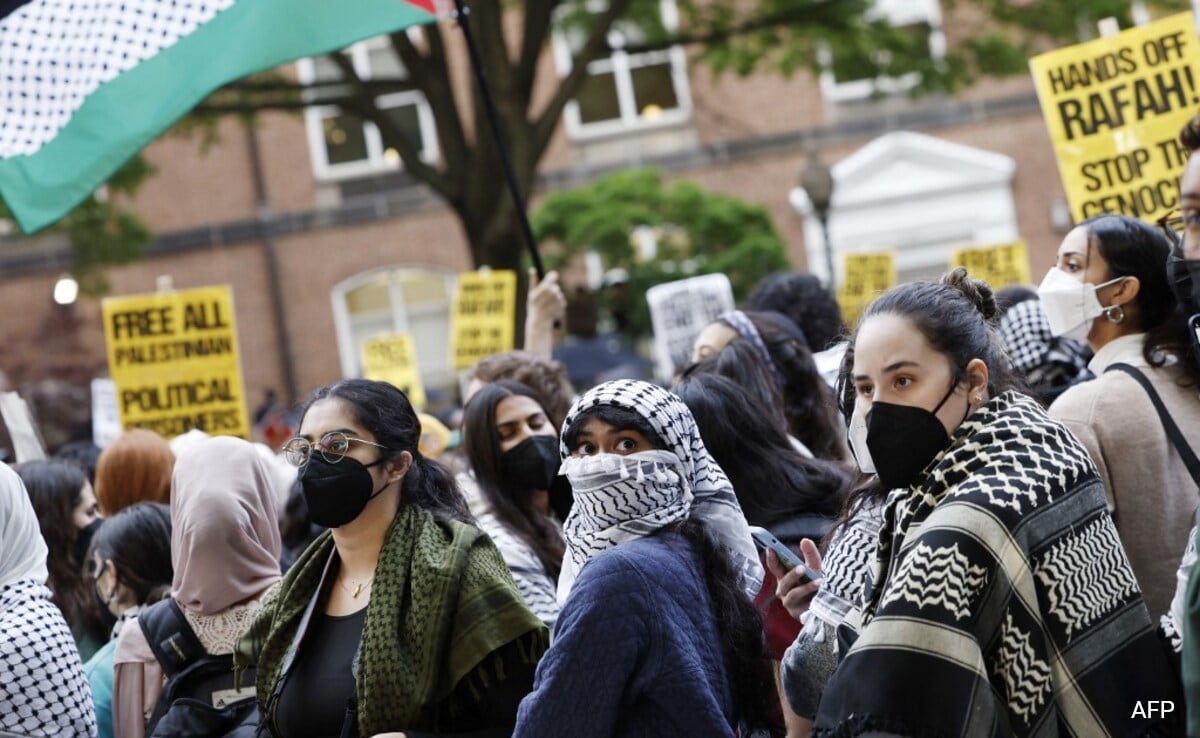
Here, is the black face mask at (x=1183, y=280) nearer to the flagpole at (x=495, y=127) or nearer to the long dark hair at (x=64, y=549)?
the flagpole at (x=495, y=127)

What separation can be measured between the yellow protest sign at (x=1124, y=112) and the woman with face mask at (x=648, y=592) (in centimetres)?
365

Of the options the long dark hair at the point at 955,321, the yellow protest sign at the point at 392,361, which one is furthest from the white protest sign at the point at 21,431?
the yellow protest sign at the point at 392,361

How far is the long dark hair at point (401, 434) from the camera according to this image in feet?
13.9

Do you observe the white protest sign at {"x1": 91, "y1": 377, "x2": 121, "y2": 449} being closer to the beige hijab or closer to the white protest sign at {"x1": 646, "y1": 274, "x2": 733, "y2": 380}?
the white protest sign at {"x1": 646, "y1": 274, "x2": 733, "y2": 380}

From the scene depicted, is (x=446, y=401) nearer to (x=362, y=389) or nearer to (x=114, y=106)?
(x=114, y=106)

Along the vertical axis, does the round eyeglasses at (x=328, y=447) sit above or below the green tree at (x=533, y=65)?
below

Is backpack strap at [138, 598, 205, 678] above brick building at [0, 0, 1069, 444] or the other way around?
the other way around

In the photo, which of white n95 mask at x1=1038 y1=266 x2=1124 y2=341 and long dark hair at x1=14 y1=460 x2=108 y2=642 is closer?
white n95 mask at x1=1038 y1=266 x2=1124 y2=341

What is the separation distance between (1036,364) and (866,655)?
3.44m

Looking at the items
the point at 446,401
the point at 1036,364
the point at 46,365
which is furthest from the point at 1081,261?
the point at 46,365

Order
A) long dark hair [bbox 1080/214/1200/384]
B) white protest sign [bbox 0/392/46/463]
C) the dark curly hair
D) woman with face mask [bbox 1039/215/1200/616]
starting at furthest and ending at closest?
white protest sign [bbox 0/392/46/463], the dark curly hair, long dark hair [bbox 1080/214/1200/384], woman with face mask [bbox 1039/215/1200/616]

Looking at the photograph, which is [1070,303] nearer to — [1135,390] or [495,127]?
[1135,390]

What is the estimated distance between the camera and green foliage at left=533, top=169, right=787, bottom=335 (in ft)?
57.4

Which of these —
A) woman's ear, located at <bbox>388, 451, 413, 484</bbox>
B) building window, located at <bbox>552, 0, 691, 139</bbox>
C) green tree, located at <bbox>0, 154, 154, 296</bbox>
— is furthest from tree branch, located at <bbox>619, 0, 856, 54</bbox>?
woman's ear, located at <bbox>388, 451, 413, 484</bbox>
